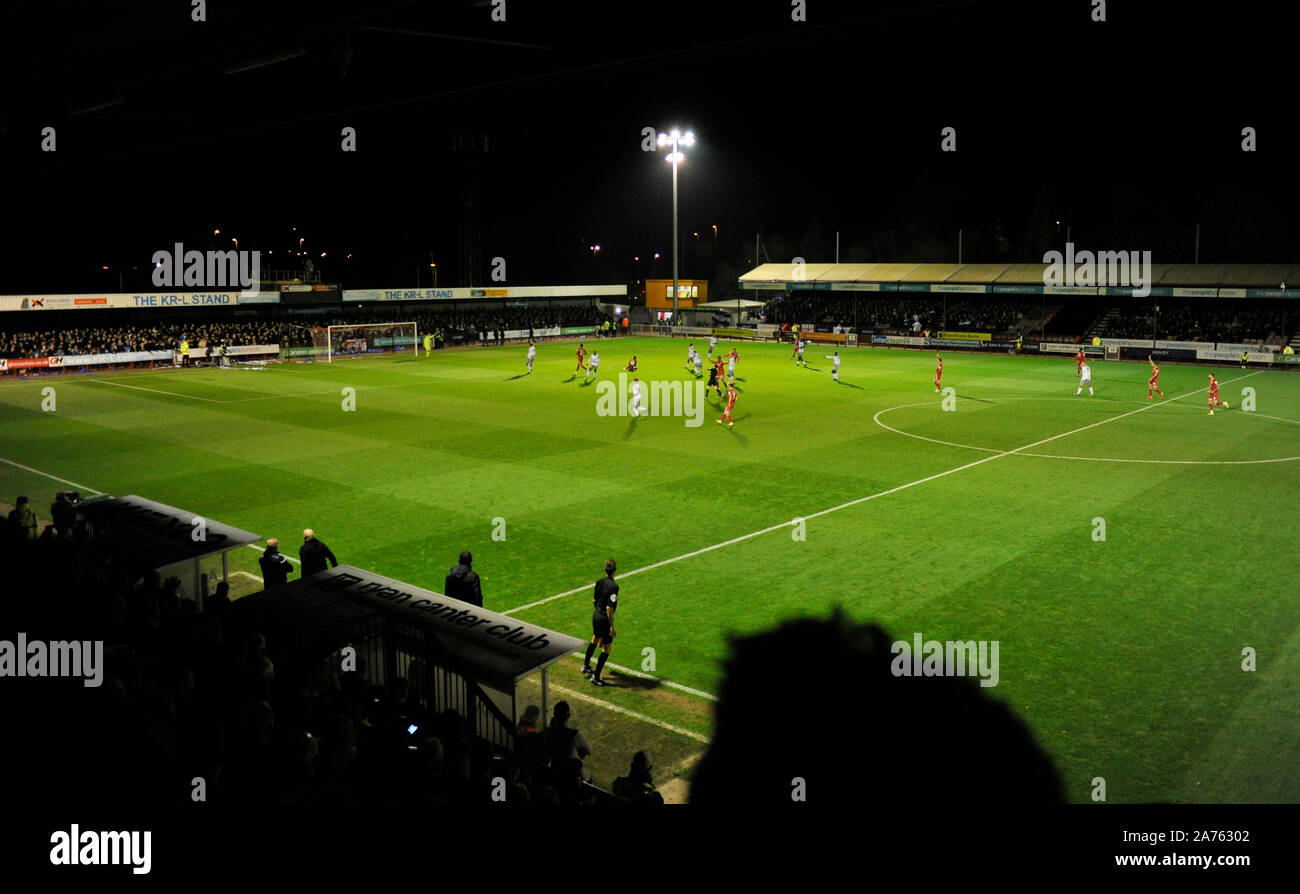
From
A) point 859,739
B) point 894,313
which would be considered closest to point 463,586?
point 859,739

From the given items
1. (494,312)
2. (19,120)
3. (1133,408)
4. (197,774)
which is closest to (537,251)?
(494,312)

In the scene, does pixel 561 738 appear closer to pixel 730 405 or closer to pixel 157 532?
pixel 157 532

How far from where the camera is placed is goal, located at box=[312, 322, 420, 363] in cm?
5978

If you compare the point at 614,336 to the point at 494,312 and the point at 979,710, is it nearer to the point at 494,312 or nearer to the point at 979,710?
the point at 494,312

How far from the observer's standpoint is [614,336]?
78625 mm

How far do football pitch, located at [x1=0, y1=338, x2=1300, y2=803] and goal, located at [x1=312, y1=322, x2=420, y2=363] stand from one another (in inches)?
784

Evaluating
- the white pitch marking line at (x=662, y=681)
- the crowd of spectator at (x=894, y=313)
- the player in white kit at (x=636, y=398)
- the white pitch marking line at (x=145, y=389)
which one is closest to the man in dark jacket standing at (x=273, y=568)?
the white pitch marking line at (x=662, y=681)

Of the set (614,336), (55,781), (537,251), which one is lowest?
(55,781)

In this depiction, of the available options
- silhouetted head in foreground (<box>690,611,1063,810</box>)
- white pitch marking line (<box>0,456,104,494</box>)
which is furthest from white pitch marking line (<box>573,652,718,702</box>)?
white pitch marking line (<box>0,456,104,494</box>)

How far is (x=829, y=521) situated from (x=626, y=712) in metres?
9.26

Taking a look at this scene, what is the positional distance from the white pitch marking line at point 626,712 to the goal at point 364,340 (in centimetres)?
4884
